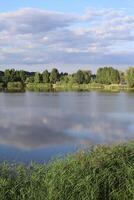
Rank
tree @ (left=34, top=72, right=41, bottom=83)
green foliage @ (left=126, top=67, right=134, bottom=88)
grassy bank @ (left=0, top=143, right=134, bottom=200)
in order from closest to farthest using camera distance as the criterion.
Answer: grassy bank @ (left=0, top=143, right=134, bottom=200), green foliage @ (left=126, top=67, right=134, bottom=88), tree @ (left=34, top=72, right=41, bottom=83)

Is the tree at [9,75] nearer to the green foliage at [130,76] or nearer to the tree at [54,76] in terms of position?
the tree at [54,76]

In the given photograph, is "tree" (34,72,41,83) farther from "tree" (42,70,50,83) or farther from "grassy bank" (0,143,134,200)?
"grassy bank" (0,143,134,200)

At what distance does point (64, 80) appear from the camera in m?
110

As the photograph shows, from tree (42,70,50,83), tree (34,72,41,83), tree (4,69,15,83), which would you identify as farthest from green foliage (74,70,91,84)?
tree (4,69,15,83)

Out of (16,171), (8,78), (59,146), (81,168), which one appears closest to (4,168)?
(16,171)

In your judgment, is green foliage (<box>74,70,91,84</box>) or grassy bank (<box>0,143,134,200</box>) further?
green foliage (<box>74,70,91,84</box>)

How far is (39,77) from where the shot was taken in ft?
360

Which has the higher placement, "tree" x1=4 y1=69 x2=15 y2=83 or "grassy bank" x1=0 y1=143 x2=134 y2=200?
"tree" x1=4 y1=69 x2=15 y2=83

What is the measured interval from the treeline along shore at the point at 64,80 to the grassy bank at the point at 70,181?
301ft

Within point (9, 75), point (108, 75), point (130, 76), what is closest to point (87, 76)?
point (108, 75)

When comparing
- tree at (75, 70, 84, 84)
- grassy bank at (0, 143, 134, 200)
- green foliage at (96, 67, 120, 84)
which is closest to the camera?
grassy bank at (0, 143, 134, 200)

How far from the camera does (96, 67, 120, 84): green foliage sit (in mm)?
102750

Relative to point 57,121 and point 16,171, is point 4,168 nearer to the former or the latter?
point 16,171

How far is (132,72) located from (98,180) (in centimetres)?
8365
